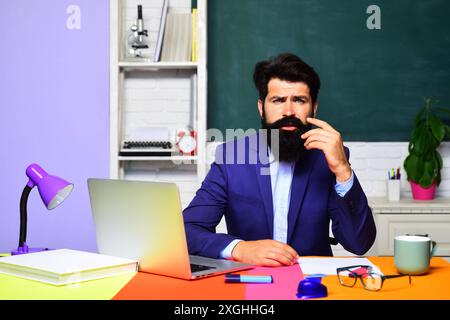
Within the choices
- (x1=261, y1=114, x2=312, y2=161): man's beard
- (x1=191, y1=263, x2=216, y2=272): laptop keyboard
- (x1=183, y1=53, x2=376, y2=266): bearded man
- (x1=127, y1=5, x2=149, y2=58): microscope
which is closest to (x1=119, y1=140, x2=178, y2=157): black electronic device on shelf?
(x1=127, y1=5, x2=149, y2=58): microscope

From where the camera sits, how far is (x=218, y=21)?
3631mm

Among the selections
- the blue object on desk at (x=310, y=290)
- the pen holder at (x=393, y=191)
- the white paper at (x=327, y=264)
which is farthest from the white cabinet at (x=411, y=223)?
the blue object on desk at (x=310, y=290)

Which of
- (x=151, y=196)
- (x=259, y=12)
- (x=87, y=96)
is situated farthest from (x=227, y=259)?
(x=259, y=12)

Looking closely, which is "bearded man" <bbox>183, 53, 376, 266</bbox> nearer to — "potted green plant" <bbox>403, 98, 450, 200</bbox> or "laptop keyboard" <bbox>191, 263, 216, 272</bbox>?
"laptop keyboard" <bbox>191, 263, 216, 272</bbox>

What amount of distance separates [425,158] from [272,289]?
226 centimetres

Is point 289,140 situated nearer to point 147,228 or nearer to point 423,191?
point 147,228

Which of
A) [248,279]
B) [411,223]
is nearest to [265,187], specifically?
[248,279]

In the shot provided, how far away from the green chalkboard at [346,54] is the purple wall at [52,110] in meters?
0.68

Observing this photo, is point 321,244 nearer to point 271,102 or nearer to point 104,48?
point 271,102

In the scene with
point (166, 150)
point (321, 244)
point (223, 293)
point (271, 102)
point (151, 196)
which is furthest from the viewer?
point (166, 150)

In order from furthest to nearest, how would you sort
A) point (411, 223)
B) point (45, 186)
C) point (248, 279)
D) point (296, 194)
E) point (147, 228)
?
point (411, 223) → point (296, 194) → point (45, 186) → point (147, 228) → point (248, 279)

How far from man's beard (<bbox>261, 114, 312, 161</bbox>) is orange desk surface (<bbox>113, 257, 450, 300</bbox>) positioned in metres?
0.78

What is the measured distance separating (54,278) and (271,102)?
123 cm

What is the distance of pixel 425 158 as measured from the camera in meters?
3.40
